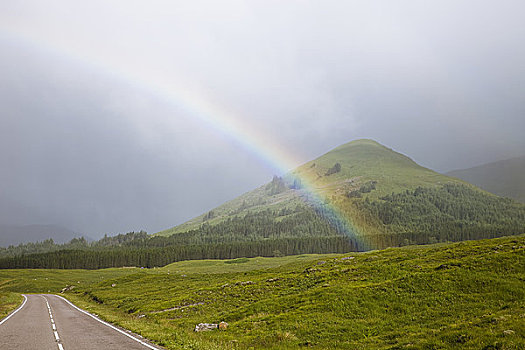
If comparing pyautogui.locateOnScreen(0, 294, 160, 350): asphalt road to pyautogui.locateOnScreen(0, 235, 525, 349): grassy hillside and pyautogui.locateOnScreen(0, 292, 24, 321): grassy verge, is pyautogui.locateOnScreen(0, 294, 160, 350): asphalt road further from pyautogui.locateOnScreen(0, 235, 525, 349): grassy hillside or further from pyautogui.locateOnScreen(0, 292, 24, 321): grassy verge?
pyautogui.locateOnScreen(0, 292, 24, 321): grassy verge

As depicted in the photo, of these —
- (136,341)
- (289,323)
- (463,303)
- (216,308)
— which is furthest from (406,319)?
(216,308)

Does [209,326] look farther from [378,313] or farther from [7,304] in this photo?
[7,304]

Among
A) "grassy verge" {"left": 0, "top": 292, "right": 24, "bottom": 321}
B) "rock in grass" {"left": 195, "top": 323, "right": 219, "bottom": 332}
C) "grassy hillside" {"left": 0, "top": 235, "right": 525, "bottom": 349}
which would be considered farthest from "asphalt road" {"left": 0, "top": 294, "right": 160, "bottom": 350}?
"grassy verge" {"left": 0, "top": 292, "right": 24, "bottom": 321}

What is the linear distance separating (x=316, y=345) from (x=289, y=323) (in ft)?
17.8

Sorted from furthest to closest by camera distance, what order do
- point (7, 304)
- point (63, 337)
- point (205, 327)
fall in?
point (7, 304), point (205, 327), point (63, 337)

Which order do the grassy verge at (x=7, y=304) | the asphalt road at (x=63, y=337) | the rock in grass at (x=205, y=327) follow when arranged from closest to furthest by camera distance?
1. the asphalt road at (x=63, y=337)
2. the rock in grass at (x=205, y=327)
3. the grassy verge at (x=7, y=304)

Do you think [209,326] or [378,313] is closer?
[378,313]

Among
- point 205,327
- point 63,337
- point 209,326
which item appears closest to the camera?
Answer: point 63,337

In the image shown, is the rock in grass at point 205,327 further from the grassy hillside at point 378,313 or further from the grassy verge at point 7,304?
the grassy verge at point 7,304

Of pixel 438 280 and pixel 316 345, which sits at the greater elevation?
pixel 438 280

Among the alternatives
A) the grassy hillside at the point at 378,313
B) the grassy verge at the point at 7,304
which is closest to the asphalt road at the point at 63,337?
the grassy hillside at the point at 378,313

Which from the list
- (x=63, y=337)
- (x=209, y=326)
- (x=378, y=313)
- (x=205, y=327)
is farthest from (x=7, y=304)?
(x=378, y=313)

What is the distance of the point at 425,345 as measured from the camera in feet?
59.3

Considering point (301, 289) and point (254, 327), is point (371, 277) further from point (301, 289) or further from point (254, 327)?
point (254, 327)
